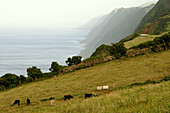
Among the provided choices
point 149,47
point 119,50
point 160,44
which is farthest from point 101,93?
point 160,44

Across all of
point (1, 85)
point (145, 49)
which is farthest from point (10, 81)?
point (145, 49)

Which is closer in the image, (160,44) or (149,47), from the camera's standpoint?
(160,44)

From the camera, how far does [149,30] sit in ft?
480

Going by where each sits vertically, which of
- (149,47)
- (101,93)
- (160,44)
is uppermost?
(160,44)

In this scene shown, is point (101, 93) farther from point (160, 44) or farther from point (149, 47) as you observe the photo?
point (160, 44)

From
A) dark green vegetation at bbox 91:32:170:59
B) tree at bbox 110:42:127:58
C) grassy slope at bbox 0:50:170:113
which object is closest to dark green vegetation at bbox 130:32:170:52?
dark green vegetation at bbox 91:32:170:59

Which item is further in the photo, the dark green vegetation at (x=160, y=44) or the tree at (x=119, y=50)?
the tree at (x=119, y=50)

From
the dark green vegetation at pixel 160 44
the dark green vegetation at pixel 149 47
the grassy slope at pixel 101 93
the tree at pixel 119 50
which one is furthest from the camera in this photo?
the tree at pixel 119 50

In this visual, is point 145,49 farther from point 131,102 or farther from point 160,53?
point 131,102

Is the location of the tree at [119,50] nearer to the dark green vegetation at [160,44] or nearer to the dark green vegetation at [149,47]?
the dark green vegetation at [149,47]

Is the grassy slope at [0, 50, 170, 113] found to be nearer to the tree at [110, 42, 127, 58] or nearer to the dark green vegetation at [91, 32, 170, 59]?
the dark green vegetation at [91, 32, 170, 59]

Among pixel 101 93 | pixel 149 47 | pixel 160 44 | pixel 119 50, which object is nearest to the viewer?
pixel 101 93

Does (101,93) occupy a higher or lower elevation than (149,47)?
lower

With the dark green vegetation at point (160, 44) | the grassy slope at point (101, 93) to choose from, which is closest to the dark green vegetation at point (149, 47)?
the dark green vegetation at point (160, 44)
